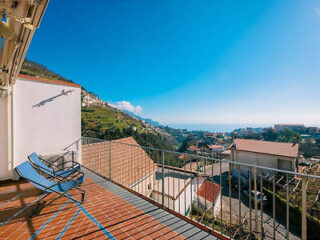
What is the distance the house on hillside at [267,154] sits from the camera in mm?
15735

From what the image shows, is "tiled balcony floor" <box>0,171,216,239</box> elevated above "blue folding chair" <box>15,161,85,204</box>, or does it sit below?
below

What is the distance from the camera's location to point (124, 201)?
9.41 feet

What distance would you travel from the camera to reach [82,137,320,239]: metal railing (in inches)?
65.7

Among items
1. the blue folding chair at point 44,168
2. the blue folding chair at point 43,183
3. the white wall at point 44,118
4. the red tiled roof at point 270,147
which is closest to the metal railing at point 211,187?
the white wall at point 44,118

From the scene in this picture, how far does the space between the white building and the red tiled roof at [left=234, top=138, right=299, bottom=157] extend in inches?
771

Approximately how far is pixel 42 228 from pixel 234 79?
29.4 m

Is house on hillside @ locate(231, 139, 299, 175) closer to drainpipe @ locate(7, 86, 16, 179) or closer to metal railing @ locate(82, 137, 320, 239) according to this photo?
metal railing @ locate(82, 137, 320, 239)

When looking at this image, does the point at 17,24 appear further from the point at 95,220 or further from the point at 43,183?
the point at 95,220

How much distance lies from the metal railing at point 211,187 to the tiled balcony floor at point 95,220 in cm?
28

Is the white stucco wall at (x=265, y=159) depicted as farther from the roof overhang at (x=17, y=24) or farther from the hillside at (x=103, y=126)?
the roof overhang at (x=17, y=24)

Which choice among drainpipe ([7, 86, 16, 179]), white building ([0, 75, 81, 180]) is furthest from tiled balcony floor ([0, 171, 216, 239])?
white building ([0, 75, 81, 180])

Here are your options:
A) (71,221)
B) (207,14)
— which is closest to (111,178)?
(71,221)

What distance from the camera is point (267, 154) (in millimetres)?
16812

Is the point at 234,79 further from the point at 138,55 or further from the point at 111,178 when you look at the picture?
the point at 111,178
